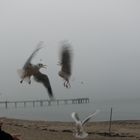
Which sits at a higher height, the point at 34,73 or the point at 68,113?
the point at 34,73

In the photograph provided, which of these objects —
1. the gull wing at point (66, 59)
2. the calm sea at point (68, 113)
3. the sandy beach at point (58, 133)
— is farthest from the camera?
the calm sea at point (68, 113)

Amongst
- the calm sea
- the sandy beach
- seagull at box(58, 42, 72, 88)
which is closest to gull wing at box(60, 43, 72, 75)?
seagull at box(58, 42, 72, 88)

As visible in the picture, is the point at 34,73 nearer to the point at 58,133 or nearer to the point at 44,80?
the point at 44,80

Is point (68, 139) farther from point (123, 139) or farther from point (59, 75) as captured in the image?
point (59, 75)

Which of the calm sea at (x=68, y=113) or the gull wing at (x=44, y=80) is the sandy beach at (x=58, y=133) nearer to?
the gull wing at (x=44, y=80)

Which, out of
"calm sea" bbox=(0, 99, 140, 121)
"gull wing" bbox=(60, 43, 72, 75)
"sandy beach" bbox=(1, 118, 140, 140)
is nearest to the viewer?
"gull wing" bbox=(60, 43, 72, 75)

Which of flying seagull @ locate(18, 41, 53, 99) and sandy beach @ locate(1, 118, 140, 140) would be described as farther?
sandy beach @ locate(1, 118, 140, 140)

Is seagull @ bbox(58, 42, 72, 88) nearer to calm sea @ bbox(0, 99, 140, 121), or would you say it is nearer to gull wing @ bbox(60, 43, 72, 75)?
gull wing @ bbox(60, 43, 72, 75)

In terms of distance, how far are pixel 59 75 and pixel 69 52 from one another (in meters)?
0.89

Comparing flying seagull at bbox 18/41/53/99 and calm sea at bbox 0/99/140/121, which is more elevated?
flying seagull at bbox 18/41/53/99

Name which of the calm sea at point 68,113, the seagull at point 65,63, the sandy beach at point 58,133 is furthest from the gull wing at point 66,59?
the calm sea at point 68,113

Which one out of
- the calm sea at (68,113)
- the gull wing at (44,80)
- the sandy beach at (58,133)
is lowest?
the calm sea at (68,113)

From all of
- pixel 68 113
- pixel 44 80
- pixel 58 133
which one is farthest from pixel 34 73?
pixel 68 113

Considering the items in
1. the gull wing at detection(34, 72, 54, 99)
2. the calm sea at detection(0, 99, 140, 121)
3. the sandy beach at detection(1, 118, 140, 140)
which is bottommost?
the calm sea at detection(0, 99, 140, 121)
